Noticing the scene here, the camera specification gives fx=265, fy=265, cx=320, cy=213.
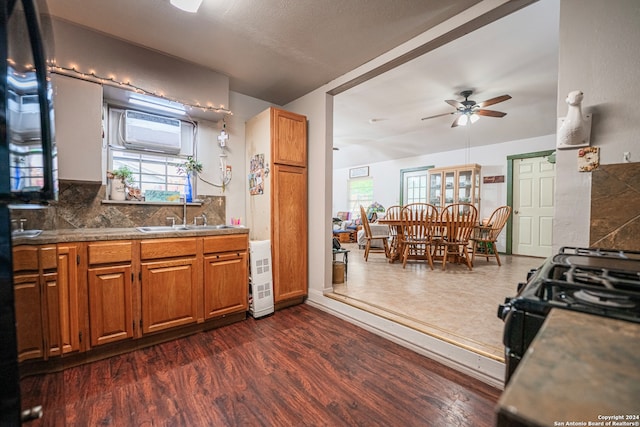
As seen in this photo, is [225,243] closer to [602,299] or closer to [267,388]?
[267,388]

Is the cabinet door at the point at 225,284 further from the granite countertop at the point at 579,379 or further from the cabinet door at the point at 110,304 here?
the granite countertop at the point at 579,379

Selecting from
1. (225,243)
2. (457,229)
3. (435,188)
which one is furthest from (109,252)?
(435,188)

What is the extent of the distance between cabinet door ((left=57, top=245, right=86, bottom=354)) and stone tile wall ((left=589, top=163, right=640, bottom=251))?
9.76 feet

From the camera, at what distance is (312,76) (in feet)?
8.75

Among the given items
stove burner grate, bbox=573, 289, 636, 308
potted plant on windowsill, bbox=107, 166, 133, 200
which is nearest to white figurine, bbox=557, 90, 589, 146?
stove burner grate, bbox=573, 289, 636, 308

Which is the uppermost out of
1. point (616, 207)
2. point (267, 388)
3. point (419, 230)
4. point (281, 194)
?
point (281, 194)

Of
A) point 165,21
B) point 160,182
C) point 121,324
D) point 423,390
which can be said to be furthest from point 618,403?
point 160,182

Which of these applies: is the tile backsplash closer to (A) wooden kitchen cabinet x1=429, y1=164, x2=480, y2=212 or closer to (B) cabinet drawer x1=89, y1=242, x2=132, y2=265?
(B) cabinet drawer x1=89, y1=242, x2=132, y2=265

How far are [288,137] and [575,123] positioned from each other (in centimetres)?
220

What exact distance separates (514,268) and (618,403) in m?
4.94

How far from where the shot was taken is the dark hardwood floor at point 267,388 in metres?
1.32

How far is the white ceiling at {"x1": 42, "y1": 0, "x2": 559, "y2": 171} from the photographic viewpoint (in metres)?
1.79

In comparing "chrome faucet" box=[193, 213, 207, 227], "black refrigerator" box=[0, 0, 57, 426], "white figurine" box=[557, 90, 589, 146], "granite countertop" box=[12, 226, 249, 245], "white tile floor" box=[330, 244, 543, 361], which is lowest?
"white tile floor" box=[330, 244, 543, 361]

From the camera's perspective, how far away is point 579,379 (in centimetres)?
32
